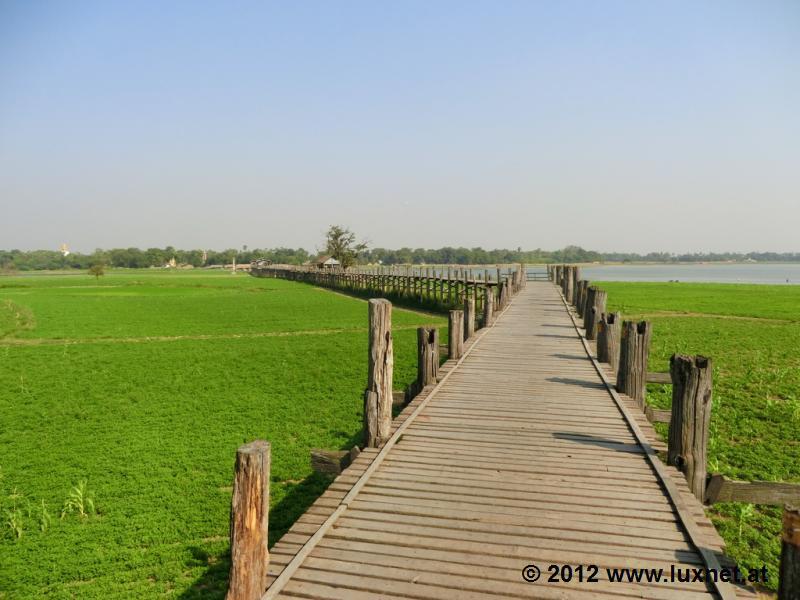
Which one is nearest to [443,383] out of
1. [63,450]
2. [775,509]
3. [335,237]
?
[775,509]

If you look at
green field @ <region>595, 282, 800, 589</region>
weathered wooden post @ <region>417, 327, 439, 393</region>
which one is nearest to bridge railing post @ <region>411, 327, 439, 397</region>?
weathered wooden post @ <region>417, 327, 439, 393</region>

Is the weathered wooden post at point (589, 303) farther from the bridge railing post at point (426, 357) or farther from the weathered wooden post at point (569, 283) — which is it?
the weathered wooden post at point (569, 283)

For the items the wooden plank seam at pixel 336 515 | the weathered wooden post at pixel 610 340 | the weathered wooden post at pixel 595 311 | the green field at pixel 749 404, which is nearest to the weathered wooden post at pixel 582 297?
the green field at pixel 749 404

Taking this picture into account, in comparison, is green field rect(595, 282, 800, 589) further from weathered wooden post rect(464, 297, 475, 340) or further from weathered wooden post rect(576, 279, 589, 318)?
weathered wooden post rect(464, 297, 475, 340)

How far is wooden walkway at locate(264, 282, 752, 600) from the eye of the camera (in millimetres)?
3541

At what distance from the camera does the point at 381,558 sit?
382cm

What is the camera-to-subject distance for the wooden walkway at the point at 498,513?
3.54 metres

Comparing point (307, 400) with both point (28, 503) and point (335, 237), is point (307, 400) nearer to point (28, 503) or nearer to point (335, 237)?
point (28, 503)

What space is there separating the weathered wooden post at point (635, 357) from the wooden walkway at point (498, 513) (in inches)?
17.9

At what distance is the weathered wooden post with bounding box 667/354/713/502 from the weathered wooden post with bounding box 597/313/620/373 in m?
4.16

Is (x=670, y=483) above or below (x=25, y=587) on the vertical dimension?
above

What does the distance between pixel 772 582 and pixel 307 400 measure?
8.76m

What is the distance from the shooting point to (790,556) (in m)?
2.88

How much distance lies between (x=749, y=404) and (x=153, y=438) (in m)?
11.8
